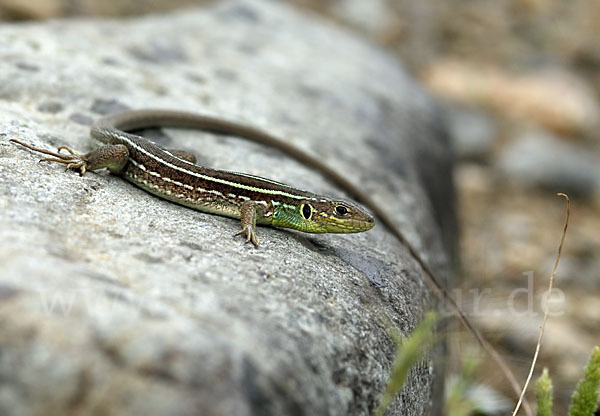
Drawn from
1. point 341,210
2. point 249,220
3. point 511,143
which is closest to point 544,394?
point 341,210

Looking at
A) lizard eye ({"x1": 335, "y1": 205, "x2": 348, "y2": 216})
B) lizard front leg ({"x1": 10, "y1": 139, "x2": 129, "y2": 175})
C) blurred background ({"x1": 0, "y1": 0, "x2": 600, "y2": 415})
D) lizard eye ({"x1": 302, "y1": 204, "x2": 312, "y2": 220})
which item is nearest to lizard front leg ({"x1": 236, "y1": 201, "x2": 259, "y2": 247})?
lizard eye ({"x1": 302, "y1": 204, "x2": 312, "y2": 220})

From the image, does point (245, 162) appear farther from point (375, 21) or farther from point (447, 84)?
point (375, 21)

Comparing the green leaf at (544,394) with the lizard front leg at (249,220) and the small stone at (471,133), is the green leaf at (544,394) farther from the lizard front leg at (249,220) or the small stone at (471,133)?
the small stone at (471,133)

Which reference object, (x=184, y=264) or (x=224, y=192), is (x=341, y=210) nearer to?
(x=224, y=192)

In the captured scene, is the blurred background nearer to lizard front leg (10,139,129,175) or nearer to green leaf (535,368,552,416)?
green leaf (535,368,552,416)

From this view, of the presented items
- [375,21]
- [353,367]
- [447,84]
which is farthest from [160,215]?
[375,21]
